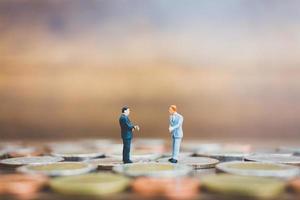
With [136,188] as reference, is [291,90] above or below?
above

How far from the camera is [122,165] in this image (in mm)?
2707

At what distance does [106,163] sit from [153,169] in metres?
0.49

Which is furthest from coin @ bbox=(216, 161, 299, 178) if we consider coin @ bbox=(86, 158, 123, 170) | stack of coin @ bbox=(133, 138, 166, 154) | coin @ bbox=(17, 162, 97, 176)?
stack of coin @ bbox=(133, 138, 166, 154)

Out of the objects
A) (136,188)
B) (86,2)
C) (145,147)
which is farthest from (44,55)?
(136,188)

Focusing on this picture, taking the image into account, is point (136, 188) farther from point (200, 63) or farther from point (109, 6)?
point (109, 6)

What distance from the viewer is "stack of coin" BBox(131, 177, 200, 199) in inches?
79.4

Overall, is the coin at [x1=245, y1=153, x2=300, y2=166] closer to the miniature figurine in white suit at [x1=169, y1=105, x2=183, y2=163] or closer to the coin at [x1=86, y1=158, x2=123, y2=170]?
the miniature figurine in white suit at [x1=169, y1=105, x2=183, y2=163]

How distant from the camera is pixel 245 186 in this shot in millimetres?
2008

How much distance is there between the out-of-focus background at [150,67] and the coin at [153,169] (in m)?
2.08

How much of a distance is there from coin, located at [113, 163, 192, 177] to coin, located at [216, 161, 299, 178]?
0.26 m

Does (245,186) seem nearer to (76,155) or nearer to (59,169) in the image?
(59,169)

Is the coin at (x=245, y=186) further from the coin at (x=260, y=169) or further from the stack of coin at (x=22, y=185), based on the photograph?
the stack of coin at (x=22, y=185)

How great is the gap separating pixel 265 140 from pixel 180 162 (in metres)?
2.03

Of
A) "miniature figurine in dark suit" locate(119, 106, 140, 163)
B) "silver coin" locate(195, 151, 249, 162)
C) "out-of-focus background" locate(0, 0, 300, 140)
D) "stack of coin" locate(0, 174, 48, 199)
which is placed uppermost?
"out-of-focus background" locate(0, 0, 300, 140)
